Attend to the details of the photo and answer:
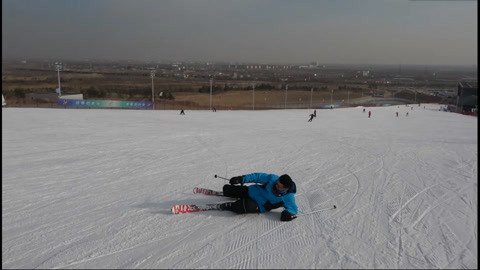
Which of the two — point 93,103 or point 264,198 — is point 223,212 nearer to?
point 264,198

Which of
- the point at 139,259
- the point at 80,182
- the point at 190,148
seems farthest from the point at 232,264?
the point at 190,148

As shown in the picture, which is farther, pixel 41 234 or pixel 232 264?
pixel 41 234

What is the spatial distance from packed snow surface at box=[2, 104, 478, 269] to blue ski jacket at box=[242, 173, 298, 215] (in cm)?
17

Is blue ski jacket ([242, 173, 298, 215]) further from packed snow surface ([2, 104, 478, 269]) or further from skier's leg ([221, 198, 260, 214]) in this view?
packed snow surface ([2, 104, 478, 269])

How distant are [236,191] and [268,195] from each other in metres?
0.53

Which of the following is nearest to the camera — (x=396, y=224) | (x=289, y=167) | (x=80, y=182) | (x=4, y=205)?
(x=396, y=224)

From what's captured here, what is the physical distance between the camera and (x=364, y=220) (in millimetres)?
4594

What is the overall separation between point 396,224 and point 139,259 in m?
3.16

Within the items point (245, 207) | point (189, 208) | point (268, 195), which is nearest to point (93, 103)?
point (189, 208)

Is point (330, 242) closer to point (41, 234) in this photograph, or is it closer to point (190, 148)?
point (41, 234)

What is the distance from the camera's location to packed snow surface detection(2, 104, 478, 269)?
356 centimetres

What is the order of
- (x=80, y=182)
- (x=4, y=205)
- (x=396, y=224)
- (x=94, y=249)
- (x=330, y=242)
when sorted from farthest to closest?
(x=80, y=182)
(x=4, y=205)
(x=396, y=224)
(x=330, y=242)
(x=94, y=249)

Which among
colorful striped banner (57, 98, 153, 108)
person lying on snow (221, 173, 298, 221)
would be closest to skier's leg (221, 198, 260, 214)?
person lying on snow (221, 173, 298, 221)

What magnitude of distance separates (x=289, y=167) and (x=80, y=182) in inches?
170
